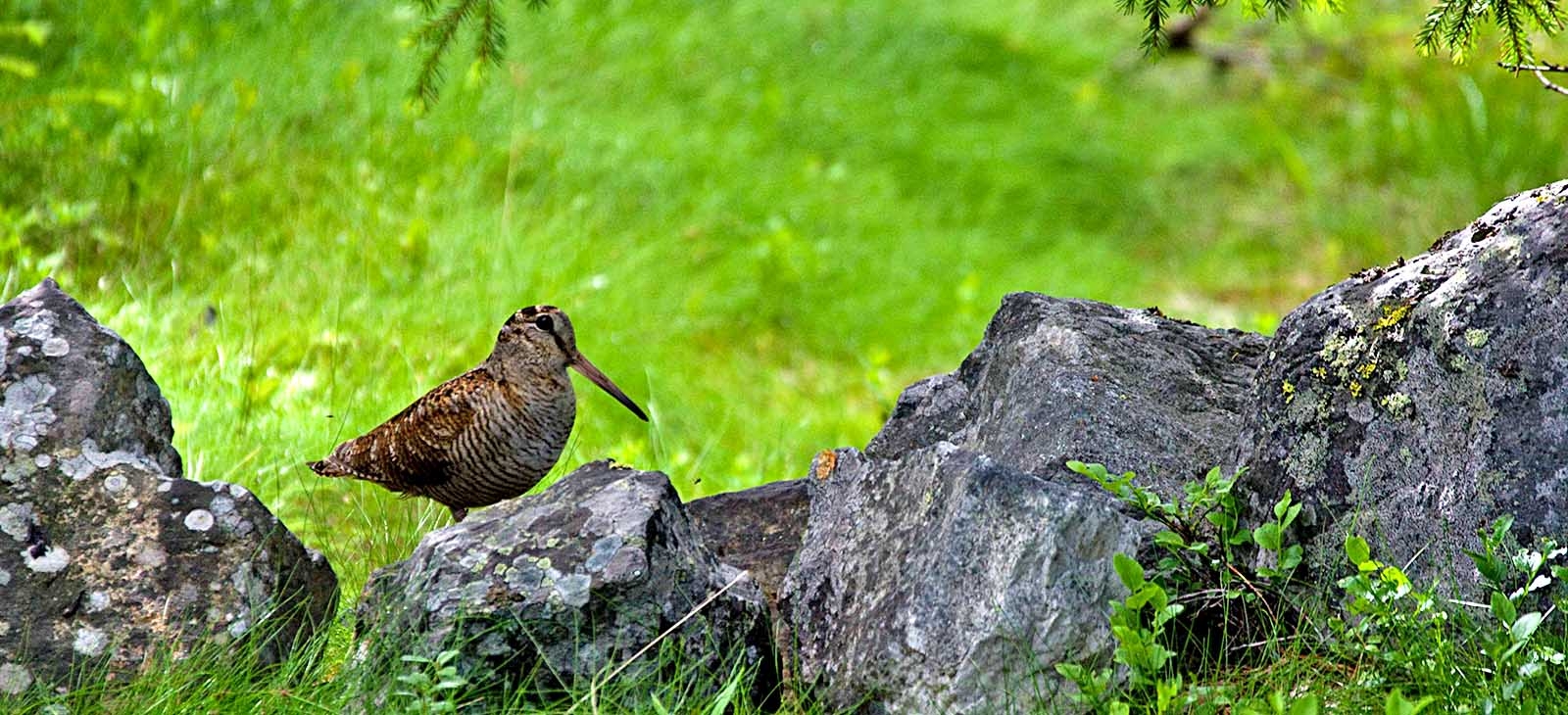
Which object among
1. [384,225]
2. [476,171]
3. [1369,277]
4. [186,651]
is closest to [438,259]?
[384,225]

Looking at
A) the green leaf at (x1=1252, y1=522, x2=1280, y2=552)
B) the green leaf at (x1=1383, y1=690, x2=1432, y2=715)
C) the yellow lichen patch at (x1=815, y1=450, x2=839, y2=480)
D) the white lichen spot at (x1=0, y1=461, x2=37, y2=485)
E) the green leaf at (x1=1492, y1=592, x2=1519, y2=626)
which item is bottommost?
the green leaf at (x1=1383, y1=690, x2=1432, y2=715)

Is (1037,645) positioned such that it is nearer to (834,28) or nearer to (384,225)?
(384,225)

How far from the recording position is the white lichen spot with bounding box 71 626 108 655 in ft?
11.3

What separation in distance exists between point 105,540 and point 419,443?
1.15 metres

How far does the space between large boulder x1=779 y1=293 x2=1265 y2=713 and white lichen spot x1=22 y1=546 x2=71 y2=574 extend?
1643 mm

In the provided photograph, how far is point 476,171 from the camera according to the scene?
8375 mm

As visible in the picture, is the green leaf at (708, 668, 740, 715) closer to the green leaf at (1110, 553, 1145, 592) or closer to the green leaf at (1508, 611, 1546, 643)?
the green leaf at (1110, 553, 1145, 592)

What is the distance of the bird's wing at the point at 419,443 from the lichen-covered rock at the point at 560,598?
3.18ft

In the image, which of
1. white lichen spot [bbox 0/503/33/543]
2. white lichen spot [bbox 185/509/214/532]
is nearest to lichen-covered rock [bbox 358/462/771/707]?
white lichen spot [bbox 185/509/214/532]

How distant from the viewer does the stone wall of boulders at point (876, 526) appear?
130 inches

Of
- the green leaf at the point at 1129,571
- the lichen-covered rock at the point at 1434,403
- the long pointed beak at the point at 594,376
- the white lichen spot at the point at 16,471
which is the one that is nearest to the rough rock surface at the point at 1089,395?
the lichen-covered rock at the point at 1434,403

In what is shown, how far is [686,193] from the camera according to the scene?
9250 millimetres

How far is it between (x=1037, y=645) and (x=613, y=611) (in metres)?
0.91

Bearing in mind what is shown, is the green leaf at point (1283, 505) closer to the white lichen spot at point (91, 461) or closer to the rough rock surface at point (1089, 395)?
the rough rock surface at point (1089, 395)
